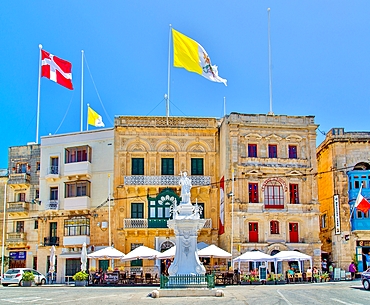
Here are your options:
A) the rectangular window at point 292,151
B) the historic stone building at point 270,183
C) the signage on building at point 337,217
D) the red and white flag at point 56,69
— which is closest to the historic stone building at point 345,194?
the signage on building at point 337,217

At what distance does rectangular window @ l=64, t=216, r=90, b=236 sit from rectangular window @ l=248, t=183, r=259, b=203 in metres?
13.5

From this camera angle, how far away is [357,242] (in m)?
45.2

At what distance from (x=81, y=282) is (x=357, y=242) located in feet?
73.0

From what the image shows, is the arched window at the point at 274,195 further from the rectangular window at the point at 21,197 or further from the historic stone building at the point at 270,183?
the rectangular window at the point at 21,197

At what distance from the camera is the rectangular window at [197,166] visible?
47.7 m

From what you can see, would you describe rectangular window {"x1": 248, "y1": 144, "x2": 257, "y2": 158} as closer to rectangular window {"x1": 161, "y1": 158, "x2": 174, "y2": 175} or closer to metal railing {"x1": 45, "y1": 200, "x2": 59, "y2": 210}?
rectangular window {"x1": 161, "y1": 158, "x2": 174, "y2": 175}

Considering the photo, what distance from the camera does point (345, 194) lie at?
45.8 m

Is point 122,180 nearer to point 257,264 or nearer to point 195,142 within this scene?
point 195,142

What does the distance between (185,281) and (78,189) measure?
24.3m

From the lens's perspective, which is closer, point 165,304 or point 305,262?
point 165,304

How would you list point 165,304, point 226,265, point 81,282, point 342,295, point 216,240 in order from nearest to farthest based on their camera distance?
point 165,304 → point 342,295 → point 81,282 → point 226,265 → point 216,240

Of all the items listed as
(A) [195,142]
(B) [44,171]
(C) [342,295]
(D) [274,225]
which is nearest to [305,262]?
(D) [274,225]

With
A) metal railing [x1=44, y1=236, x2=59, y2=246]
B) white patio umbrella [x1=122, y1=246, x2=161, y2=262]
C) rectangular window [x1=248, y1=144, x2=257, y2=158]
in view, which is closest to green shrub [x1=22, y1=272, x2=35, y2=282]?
white patio umbrella [x1=122, y1=246, x2=161, y2=262]

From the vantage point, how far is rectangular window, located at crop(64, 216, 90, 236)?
154ft
